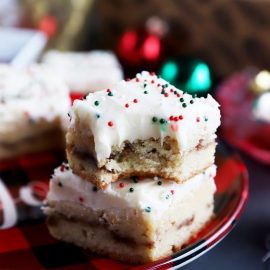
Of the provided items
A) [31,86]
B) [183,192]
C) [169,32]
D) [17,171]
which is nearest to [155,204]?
[183,192]

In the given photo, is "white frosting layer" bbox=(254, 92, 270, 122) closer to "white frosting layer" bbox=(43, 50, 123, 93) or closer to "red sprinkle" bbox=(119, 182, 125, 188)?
"white frosting layer" bbox=(43, 50, 123, 93)

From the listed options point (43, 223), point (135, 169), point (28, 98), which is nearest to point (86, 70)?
point (28, 98)

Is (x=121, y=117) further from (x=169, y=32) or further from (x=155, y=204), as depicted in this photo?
(x=169, y=32)

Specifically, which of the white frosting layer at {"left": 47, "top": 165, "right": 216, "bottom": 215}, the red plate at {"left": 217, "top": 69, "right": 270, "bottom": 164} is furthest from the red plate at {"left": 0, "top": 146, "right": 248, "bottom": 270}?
the red plate at {"left": 217, "top": 69, "right": 270, "bottom": 164}

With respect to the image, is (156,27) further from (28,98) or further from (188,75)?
(28,98)

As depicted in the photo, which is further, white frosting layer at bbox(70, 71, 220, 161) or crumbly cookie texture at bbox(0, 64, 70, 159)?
crumbly cookie texture at bbox(0, 64, 70, 159)

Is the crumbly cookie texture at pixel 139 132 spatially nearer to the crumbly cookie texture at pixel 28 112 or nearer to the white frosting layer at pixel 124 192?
the white frosting layer at pixel 124 192
